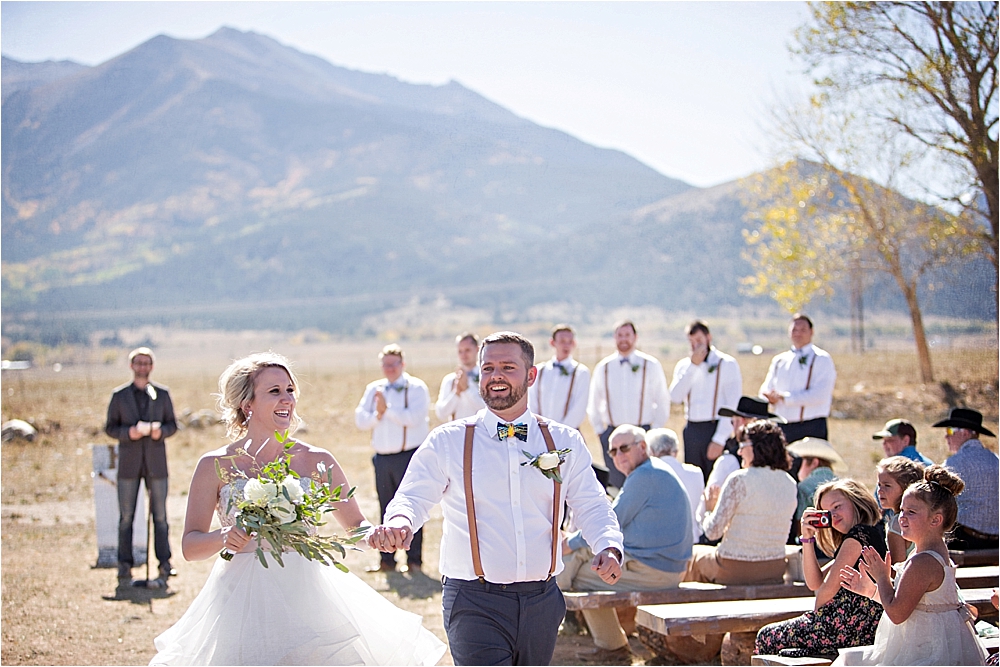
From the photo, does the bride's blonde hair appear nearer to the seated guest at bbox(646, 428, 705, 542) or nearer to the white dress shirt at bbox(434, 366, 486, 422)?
the seated guest at bbox(646, 428, 705, 542)

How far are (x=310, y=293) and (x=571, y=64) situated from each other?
149552 mm

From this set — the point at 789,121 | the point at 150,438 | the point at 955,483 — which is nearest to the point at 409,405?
the point at 150,438

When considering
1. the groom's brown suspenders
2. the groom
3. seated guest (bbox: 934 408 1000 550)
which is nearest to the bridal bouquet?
the groom

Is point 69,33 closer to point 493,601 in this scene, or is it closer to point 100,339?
point 493,601

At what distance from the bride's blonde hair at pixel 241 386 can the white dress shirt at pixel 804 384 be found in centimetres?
577

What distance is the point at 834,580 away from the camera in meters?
4.52

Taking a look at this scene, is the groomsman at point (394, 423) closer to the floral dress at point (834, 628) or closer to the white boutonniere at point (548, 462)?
the floral dress at point (834, 628)

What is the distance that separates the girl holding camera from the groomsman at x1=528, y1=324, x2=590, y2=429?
4.32 metres

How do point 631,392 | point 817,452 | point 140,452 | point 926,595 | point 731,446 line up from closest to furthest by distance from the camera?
point 926,595
point 817,452
point 731,446
point 140,452
point 631,392

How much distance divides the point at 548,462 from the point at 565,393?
5686mm

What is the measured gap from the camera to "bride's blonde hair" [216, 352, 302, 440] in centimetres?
417

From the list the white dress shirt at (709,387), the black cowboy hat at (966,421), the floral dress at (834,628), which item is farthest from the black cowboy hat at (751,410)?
the floral dress at (834,628)

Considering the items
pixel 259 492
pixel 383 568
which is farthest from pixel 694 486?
pixel 259 492

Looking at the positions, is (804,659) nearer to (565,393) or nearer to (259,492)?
(259,492)
